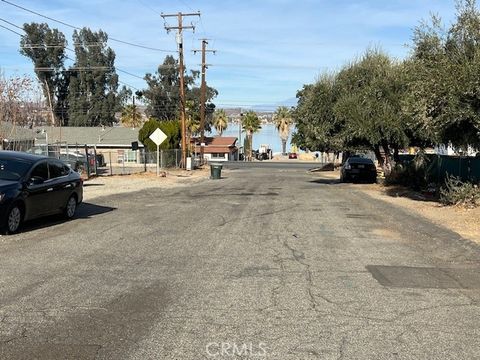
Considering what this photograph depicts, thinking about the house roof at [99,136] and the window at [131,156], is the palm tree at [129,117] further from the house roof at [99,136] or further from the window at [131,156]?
the window at [131,156]

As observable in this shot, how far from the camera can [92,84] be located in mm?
89688

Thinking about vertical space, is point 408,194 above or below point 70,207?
below

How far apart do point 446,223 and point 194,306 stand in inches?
367

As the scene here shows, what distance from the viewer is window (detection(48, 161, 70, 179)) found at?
42.6 ft

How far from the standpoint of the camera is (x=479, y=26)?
15.9 m

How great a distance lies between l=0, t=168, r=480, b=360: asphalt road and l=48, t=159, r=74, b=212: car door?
1.86ft

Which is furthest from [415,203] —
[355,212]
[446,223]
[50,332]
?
[50,332]

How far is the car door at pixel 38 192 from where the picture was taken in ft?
37.9

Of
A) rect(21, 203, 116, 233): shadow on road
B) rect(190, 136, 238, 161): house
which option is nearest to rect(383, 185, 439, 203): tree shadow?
rect(21, 203, 116, 233): shadow on road

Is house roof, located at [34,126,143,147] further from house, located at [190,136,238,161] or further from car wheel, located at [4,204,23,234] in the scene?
car wheel, located at [4,204,23,234]

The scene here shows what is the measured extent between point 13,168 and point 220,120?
4189 inches

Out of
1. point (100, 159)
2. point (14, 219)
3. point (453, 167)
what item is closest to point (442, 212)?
point (453, 167)

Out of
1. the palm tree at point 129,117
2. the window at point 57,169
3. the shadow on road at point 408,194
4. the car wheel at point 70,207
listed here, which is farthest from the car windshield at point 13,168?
the palm tree at point 129,117

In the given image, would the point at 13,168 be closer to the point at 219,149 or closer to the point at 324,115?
the point at 324,115
